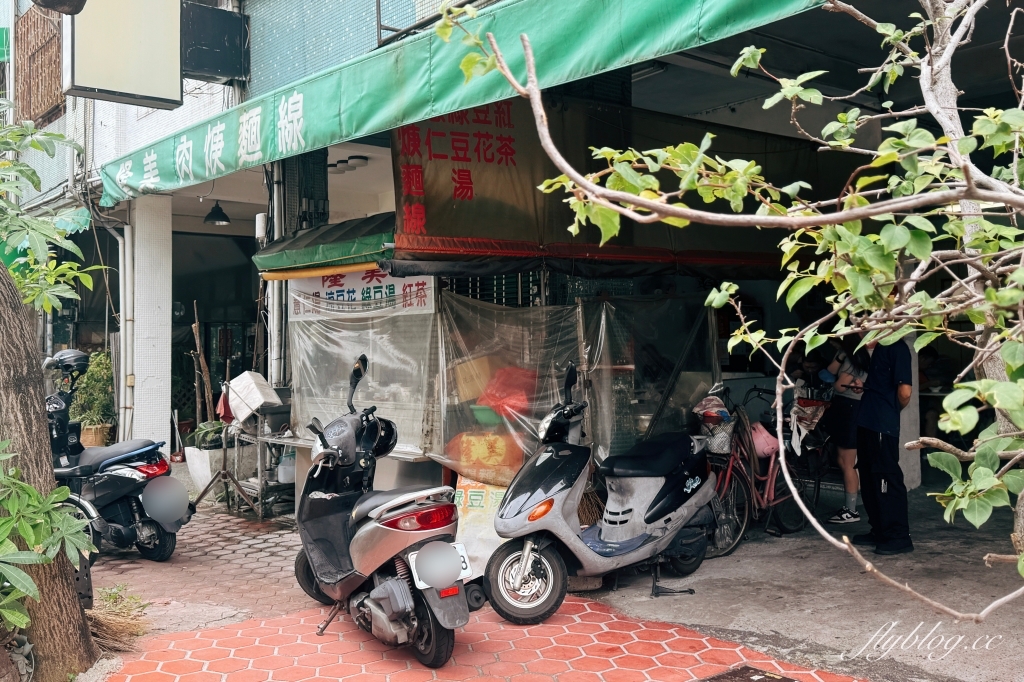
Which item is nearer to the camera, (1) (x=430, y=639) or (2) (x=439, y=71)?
(1) (x=430, y=639)

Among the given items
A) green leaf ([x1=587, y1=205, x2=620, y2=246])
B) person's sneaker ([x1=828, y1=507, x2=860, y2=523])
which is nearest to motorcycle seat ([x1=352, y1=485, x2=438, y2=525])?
green leaf ([x1=587, y1=205, x2=620, y2=246])

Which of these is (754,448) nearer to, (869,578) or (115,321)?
(869,578)

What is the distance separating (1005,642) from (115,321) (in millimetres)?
13429

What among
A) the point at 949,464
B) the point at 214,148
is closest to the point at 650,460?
the point at 949,464

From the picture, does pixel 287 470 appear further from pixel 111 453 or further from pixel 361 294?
pixel 361 294

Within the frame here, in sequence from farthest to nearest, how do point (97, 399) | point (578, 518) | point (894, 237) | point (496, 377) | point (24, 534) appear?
point (97, 399)
point (496, 377)
point (578, 518)
point (24, 534)
point (894, 237)

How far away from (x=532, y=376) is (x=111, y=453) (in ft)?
11.2

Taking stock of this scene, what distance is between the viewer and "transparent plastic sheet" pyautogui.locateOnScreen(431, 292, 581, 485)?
253 inches

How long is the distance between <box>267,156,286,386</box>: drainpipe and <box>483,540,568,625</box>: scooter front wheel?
4473mm

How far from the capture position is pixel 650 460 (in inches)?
231

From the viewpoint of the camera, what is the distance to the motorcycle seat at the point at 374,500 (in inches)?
189

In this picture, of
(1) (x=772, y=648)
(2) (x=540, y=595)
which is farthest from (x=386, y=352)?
(1) (x=772, y=648)

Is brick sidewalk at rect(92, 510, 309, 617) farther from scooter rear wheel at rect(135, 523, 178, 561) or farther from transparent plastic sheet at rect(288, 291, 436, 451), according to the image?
transparent plastic sheet at rect(288, 291, 436, 451)

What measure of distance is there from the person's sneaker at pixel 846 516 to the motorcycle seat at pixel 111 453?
18.6ft
